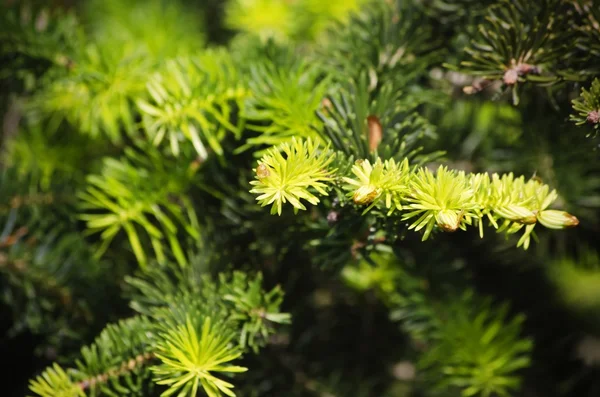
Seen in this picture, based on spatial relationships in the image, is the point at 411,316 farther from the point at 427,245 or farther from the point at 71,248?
the point at 71,248

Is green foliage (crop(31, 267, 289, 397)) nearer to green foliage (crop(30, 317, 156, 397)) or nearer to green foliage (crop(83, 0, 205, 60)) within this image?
green foliage (crop(30, 317, 156, 397))

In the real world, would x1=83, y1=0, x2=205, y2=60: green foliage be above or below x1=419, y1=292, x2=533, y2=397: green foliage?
above

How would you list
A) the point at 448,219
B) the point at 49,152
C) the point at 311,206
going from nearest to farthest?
1. the point at 448,219
2. the point at 311,206
3. the point at 49,152

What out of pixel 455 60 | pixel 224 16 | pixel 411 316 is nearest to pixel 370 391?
pixel 411 316

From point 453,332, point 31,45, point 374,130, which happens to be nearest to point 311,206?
point 374,130

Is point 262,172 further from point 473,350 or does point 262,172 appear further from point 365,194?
point 473,350

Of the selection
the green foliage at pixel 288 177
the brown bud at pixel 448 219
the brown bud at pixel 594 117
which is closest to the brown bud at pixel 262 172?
the green foliage at pixel 288 177

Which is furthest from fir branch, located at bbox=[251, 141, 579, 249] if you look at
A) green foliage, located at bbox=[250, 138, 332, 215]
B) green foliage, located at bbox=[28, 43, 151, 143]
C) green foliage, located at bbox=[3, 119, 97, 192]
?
green foliage, located at bbox=[3, 119, 97, 192]

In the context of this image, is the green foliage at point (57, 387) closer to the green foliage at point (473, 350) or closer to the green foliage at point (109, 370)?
the green foliage at point (109, 370)
